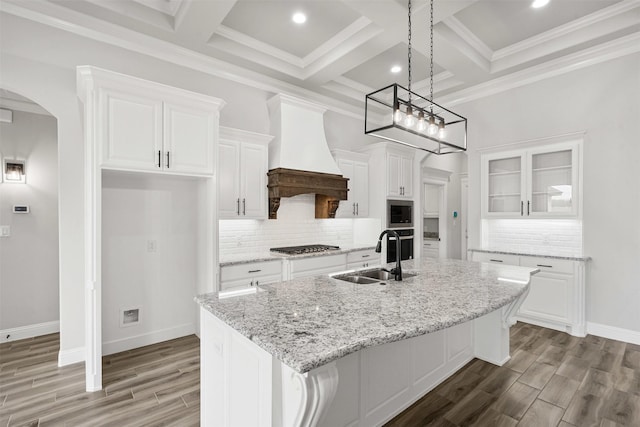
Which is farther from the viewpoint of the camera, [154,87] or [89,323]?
[154,87]

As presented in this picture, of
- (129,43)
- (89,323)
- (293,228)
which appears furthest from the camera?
(293,228)

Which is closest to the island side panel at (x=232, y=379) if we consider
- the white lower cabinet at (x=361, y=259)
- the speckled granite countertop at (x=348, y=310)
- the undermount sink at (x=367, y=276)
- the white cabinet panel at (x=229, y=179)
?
the speckled granite countertop at (x=348, y=310)

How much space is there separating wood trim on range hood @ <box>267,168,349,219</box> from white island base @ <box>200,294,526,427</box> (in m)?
2.28

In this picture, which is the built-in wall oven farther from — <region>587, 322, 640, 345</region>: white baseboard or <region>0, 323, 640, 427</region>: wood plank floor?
<region>587, 322, 640, 345</region>: white baseboard

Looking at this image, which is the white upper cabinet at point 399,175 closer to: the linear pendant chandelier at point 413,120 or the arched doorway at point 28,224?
the linear pendant chandelier at point 413,120

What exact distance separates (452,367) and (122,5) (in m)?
4.47

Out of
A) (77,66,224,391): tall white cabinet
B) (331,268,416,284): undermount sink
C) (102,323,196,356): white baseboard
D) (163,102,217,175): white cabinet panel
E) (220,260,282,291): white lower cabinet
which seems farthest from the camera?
(220,260,282,291): white lower cabinet

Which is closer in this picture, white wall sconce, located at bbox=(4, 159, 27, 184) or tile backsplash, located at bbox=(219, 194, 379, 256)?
white wall sconce, located at bbox=(4, 159, 27, 184)

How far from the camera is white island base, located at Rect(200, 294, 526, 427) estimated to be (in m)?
1.21

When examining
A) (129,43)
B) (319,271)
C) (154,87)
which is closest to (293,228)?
(319,271)

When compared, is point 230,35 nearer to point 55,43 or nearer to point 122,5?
point 122,5

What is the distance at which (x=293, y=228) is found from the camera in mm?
4656

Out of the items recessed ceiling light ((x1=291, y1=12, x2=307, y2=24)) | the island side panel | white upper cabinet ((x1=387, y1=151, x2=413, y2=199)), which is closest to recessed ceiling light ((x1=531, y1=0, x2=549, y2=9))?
recessed ceiling light ((x1=291, y1=12, x2=307, y2=24))

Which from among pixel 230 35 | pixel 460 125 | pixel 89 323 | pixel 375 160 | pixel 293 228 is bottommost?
pixel 89 323
